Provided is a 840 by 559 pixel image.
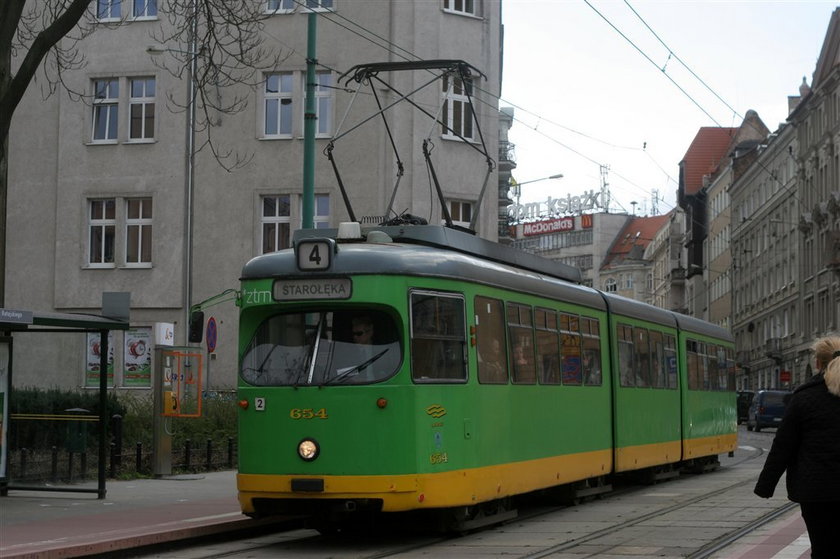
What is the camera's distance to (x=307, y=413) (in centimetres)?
1355

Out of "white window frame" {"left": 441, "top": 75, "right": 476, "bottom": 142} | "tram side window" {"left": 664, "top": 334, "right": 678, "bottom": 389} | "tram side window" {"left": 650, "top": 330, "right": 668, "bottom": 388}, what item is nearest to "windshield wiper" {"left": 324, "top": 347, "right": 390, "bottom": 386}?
"tram side window" {"left": 650, "top": 330, "right": 668, "bottom": 388}

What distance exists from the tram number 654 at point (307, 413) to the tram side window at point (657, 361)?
32.8 ft

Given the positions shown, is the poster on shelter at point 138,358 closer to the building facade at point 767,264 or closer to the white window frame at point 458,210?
the white window frame at point 458,210

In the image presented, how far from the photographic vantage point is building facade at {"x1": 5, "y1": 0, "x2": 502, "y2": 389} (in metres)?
38.4

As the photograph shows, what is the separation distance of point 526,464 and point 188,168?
986 inches

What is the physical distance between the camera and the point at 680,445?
2439 cm

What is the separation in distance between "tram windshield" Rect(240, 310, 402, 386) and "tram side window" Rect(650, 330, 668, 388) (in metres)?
9.73

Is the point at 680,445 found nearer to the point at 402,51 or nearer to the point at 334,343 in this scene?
the point at 334,343

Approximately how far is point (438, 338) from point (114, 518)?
4.23 metres

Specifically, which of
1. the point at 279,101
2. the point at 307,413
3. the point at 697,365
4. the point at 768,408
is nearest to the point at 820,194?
the point at 768,408

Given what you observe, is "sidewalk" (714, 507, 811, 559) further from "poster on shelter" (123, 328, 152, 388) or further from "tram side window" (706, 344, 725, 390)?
"poster on shelter" (123, 328, 152, 388)

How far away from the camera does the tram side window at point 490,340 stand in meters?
14.6

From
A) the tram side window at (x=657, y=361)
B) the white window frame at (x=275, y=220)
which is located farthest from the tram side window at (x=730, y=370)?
the white window frame at (x=275, y=220)

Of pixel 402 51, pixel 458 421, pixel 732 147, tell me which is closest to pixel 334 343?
pixel 458 421
